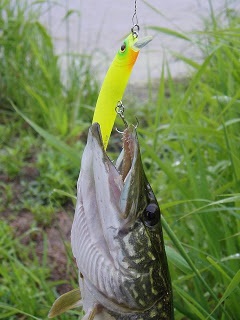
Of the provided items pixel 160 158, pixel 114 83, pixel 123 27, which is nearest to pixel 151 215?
pixel 114 83

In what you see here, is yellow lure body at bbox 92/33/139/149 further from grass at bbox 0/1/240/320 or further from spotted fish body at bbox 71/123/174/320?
grass at bbox 0/1/240/320

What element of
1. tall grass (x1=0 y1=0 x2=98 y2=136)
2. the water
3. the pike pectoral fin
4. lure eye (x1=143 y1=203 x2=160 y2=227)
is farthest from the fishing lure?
the water

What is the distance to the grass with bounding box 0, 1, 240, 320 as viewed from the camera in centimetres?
193

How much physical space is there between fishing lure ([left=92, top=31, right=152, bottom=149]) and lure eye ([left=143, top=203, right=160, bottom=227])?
0.15 meters

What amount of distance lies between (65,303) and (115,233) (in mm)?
253

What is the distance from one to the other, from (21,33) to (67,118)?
0.69 metres

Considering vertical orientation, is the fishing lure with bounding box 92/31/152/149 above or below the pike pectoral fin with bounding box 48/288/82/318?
above

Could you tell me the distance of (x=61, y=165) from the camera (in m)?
3.16

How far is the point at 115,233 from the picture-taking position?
4.11 feet

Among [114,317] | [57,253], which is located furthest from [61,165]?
[114,317]

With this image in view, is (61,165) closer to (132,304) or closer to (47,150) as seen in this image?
(47,150)

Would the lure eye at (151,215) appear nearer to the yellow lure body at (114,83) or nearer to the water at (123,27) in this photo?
the yellow lure body at (114,83)

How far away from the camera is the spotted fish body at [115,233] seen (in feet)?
4.05

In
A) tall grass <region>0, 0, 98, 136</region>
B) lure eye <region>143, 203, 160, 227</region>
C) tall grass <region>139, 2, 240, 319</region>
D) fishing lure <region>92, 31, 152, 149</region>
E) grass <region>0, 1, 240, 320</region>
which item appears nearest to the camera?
fishing lure <region>92, 31, 152, 149</region>
